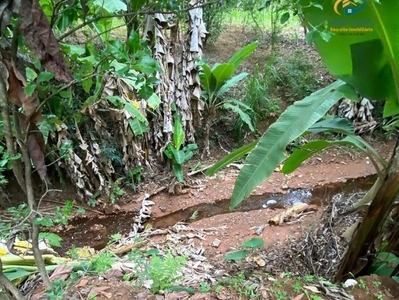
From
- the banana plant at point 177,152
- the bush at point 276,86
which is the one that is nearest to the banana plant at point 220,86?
the bush at point 276,86

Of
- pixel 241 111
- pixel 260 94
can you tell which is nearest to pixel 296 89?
pixel 260 94

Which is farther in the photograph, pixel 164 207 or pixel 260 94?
pixel 260 94

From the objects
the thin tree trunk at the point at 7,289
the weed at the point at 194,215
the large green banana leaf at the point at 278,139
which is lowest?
the weed at the point at 194,215

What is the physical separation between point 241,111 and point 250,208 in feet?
3.95

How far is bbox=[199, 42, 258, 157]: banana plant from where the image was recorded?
4.28 m

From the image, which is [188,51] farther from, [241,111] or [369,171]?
[369,171]

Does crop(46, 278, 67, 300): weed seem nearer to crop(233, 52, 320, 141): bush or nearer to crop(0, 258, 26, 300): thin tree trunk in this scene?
crop(0, 258, 26, 300): thin tree trunk

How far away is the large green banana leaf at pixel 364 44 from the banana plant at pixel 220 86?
239 centimetres

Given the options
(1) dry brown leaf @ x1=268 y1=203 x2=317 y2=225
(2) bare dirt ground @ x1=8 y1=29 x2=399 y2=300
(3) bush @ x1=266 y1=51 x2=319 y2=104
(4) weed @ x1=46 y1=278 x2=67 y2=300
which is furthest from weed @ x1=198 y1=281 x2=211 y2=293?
(3) bush @ x1=266 y1=51 x2=319 y2=104

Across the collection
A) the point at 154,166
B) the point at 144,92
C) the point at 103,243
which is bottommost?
the point at 103,243

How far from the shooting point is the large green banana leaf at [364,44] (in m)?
1.57

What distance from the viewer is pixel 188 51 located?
4.22 meters

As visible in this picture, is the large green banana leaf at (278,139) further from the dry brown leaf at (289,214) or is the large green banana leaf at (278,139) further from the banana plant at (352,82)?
the dry brown leaf at (289,214)

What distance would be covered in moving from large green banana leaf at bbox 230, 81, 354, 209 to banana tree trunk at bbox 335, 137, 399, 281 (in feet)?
1.37
